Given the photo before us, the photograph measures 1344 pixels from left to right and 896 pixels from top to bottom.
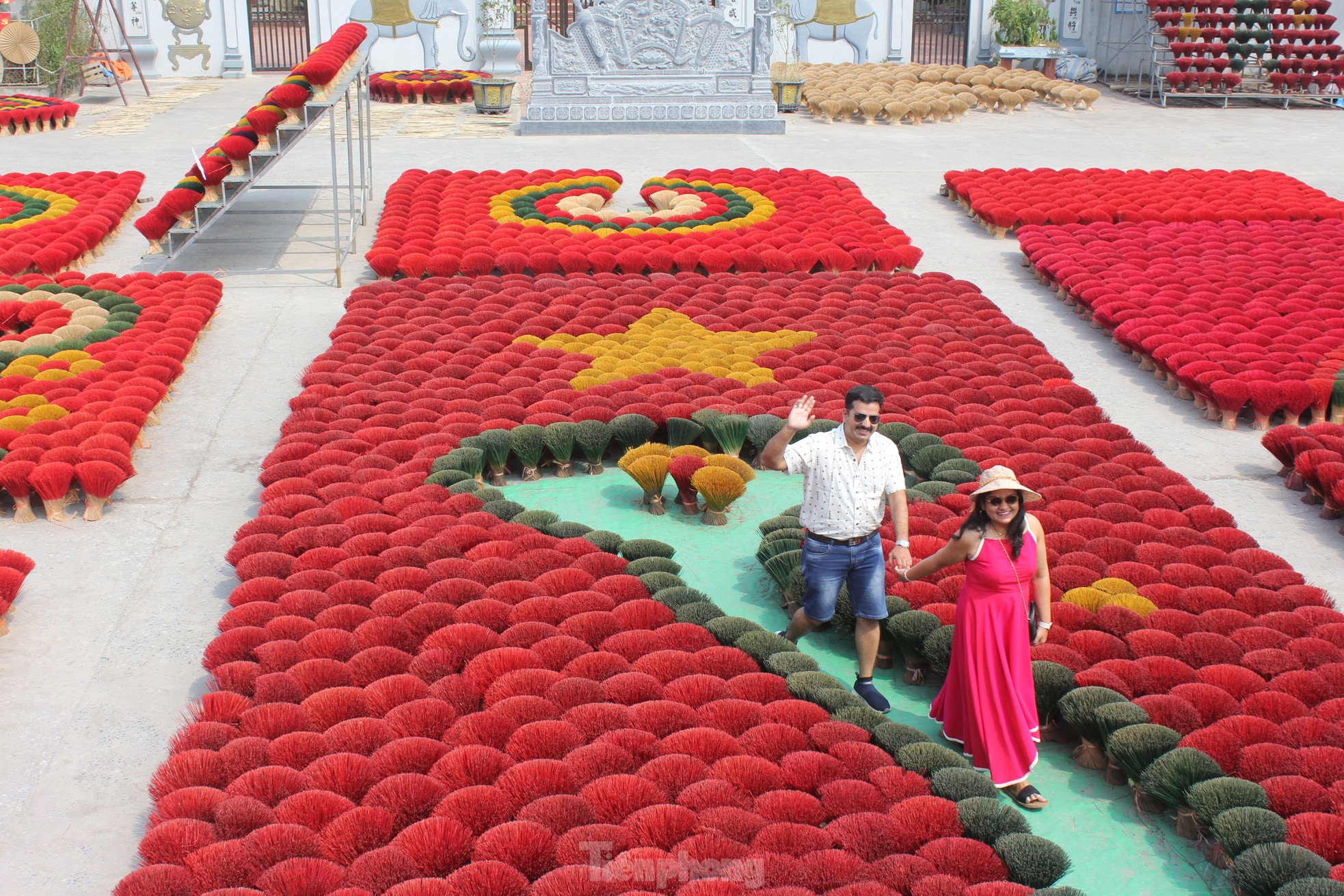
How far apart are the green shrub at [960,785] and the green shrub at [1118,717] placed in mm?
550

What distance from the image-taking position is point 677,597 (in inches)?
211

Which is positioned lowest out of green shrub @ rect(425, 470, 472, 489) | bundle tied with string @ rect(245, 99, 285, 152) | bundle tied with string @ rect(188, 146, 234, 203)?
green shrub @ rect(425, 470, 472, 489)

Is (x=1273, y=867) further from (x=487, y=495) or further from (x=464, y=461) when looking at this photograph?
(x=464, y=461)

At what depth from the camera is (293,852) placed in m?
3.64

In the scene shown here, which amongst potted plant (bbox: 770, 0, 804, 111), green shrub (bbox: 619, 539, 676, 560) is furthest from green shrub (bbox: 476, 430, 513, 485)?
potted plant (bbox: 770, 0, 804, 111)

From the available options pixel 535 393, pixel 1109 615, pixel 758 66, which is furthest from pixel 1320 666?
pixel 758 66

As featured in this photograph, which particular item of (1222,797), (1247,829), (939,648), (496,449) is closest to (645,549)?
(939,648)

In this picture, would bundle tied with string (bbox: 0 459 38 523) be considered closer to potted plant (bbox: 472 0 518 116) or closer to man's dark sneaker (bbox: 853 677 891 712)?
man's dark sneaker (bbox: 853 677 891 712)

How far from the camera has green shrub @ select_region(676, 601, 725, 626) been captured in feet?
17.1

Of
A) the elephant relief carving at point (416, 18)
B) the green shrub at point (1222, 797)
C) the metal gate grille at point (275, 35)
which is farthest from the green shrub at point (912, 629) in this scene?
Answer: the metal gate grille at point (275, 35)

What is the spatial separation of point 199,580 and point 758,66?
56.0ft

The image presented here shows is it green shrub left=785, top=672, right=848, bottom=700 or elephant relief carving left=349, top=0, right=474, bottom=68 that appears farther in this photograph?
elephant relief carving left=349, top=0, right=474, bottom=68

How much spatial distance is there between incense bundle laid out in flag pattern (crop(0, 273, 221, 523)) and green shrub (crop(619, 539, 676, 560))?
2.83m

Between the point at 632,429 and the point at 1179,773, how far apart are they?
12.8 feet
